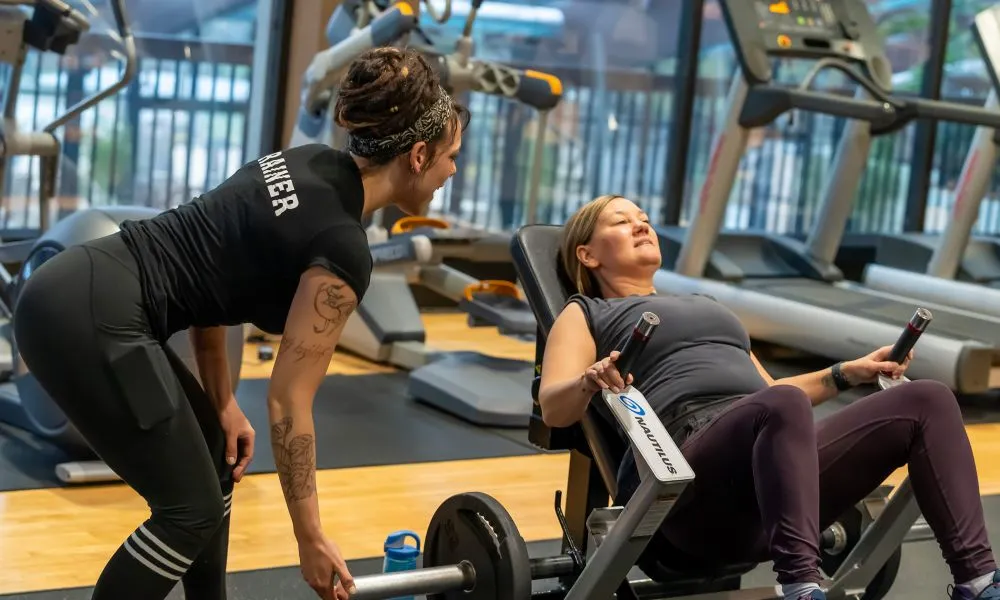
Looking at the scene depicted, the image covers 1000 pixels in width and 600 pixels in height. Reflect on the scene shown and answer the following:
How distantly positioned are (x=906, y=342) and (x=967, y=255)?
433 cm

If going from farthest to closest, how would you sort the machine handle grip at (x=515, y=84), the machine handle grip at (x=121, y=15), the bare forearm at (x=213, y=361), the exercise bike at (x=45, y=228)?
the machine handle grip at (x=515, y=84) → the machine handle grip at (x=121, y=15) → the exercise bike at (x=45, y=228) → the bare forearm at (x=213, y=361)

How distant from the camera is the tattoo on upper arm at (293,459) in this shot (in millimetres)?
1698

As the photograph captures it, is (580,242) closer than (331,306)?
No

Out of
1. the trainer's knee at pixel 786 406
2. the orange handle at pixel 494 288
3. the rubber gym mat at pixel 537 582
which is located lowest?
the rubber gym mat at pixel 537 582

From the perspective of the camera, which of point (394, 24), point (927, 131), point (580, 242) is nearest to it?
point (580, 242)

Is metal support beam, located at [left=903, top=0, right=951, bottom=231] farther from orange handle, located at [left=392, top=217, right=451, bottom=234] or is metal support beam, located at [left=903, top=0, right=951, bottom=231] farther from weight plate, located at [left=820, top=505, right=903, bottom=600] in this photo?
weight plate, located at [left=820, top=505, right=903, bottom=600]

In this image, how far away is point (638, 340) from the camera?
185 cm

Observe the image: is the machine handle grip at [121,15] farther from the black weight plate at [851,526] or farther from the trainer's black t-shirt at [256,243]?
the black weight plate at [851,526]

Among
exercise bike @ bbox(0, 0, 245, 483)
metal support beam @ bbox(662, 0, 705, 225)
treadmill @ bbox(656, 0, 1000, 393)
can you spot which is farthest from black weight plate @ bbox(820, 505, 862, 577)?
metal support beam @ bbox(662, 0, 705, 225)

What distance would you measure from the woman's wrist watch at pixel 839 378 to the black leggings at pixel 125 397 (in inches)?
46.5

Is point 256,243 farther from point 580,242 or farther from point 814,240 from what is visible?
point 814,240

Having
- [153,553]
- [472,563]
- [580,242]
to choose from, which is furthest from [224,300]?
[580,242]

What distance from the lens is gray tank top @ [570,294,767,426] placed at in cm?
230

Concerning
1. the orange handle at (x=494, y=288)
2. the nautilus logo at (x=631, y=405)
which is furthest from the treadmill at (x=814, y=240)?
the nautilus logo at (x=631, y=405)
